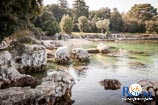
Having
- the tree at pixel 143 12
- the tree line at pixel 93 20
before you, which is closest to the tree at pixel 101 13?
the tree line at pixel 93 20

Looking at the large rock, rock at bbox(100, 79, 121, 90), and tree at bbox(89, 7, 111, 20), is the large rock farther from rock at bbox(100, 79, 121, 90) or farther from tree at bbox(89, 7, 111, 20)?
tree at bbox(89, 7, 111, 20)

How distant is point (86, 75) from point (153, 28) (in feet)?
211

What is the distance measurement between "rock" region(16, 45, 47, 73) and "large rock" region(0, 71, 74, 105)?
6.52 m

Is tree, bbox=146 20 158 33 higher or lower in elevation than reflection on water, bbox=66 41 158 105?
higher

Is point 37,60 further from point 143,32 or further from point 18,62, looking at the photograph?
point 143,32

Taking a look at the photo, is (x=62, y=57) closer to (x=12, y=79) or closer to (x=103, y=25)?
(x=12, y=79)

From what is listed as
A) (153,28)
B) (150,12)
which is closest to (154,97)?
(153,28)

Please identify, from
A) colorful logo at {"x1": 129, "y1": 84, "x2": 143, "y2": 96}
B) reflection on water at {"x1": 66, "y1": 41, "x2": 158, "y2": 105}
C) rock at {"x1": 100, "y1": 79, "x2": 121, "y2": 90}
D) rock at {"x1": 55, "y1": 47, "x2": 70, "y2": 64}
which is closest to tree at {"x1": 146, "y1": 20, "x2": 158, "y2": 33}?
reflection on water at {"x1": 66, "y1": 41, "x2": 158, "y2": 105}

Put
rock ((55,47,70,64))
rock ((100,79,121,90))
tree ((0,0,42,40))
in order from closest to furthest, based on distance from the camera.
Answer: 1. tree ((0,0,42,40))
2. rock ((100,79,121,90))
3. rock ((55,47,70,64))

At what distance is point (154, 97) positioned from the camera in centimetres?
1279

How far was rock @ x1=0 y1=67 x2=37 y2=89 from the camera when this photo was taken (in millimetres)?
13938

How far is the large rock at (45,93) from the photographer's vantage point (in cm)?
1077

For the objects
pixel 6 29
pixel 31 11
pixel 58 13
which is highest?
pixel 58 13
